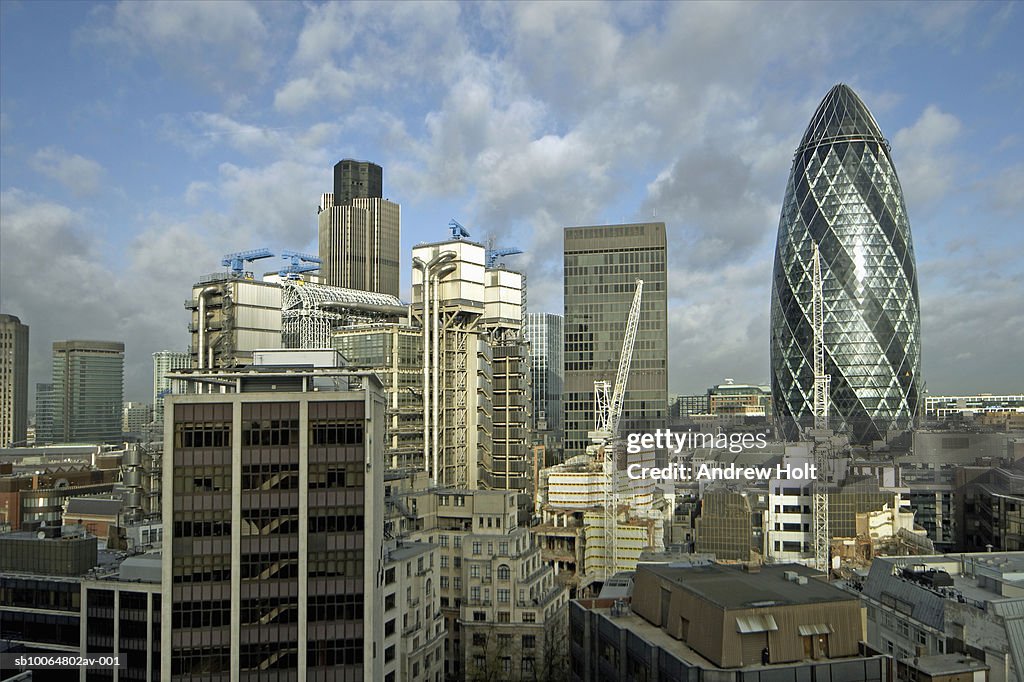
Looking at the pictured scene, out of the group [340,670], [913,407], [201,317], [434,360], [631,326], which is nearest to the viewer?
[340,670]

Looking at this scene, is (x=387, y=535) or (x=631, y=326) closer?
(x=387, y=535)

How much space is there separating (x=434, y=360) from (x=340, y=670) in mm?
54732

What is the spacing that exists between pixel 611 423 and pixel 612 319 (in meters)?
42.3

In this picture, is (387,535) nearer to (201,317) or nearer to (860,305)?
(201,317)

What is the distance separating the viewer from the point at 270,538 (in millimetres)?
46219

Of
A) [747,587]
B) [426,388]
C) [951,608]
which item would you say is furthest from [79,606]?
[426,388]

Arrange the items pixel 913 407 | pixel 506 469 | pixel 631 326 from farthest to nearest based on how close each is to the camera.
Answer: pixel 913 407 → pixel 631 326 → pixel 506 469

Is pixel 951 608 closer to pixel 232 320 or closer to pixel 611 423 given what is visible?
pixel 232 320

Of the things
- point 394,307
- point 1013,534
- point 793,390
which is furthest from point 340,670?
point 793,390

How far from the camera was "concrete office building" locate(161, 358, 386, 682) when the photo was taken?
150 feet

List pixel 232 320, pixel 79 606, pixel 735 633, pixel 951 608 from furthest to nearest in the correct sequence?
pixel 232 320, pixel 79 606, pixel 951 608, pixel 735 633

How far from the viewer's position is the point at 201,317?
84750 millimetres

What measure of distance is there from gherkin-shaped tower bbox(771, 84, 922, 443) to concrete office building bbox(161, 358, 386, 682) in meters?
159

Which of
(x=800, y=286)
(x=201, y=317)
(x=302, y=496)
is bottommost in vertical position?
(x=302, y=496)
